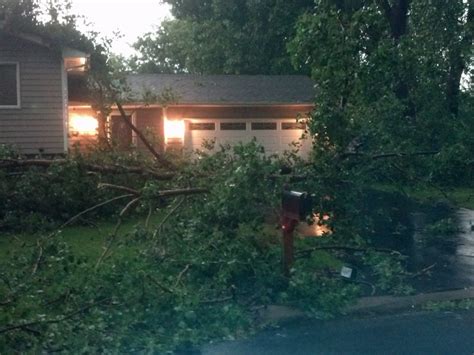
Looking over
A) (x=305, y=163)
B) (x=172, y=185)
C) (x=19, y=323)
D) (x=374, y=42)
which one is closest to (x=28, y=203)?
(x=172, y=185)

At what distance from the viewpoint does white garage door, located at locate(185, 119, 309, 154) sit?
27.0 meters

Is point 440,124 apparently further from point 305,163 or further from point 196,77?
point 196,77

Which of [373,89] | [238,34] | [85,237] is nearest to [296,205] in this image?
[373,89]

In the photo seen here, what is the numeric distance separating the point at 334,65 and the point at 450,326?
446 centimetres

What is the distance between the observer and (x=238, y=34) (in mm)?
32062

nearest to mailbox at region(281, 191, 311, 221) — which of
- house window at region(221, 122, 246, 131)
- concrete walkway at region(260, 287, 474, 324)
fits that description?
concrete walkway at region(260, 287, 474, 324)

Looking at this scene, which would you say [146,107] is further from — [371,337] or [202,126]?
[371,337]

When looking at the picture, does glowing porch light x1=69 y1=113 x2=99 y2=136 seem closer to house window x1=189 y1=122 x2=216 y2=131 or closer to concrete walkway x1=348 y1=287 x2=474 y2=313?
house window x1=189 y1=122 x2=216 y2=131

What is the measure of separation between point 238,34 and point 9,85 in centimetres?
1429

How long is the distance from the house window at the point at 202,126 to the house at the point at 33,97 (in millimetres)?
8116

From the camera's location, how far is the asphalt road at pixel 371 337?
749 centimetres

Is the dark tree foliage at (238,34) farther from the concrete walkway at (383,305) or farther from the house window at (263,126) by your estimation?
the concrete walkway at (383,305)

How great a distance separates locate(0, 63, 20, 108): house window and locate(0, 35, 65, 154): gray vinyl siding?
4.1 inches

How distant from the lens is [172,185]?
36.0 feet
